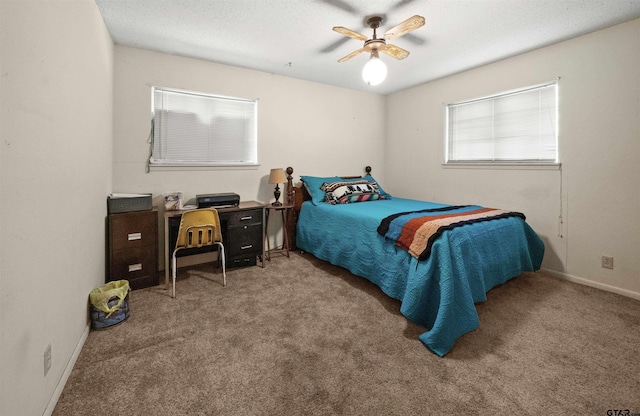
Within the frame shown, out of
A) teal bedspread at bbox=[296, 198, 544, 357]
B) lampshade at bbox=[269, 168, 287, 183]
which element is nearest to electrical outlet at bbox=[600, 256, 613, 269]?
teal bedspread at bbox=[296, 198, 544, 357]

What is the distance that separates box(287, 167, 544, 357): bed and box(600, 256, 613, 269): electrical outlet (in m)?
0.51

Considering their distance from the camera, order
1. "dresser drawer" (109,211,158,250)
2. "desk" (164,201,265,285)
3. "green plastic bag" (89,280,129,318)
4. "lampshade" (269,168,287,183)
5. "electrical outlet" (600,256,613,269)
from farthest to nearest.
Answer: "lampshade" (269,168,287,183) → "desk" (164,201,265,285) → "electrical outlet" (600,256,613,269) → "dresser drawer" (109,211,158,250) → "green plastic bag" (89,280,129,318)

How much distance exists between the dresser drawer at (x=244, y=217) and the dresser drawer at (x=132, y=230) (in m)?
0.72

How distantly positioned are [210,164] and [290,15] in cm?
181

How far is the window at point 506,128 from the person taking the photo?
3.04 meters

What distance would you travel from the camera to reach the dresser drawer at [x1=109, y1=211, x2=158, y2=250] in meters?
2.51

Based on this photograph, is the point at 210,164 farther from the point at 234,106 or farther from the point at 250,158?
the point at 234,106

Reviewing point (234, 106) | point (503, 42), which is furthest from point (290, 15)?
point (503, 42)

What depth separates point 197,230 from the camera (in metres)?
2.65

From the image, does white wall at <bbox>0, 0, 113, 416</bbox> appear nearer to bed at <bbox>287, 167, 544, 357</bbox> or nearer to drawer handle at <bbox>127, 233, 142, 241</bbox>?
drawer handle at <bbox>127, 233, 142, 241</bbox>

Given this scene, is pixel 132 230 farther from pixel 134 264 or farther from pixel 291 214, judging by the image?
pixel 291 214

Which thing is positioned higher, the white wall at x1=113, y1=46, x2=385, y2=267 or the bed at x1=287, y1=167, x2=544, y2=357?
the white wall at x1=113, y1=46, x2=385, y2=267

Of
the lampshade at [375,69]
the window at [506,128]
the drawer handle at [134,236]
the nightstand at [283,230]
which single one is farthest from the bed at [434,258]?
the drawer handle at [134,236]

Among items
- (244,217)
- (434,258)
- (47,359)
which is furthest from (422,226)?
(47,359)
